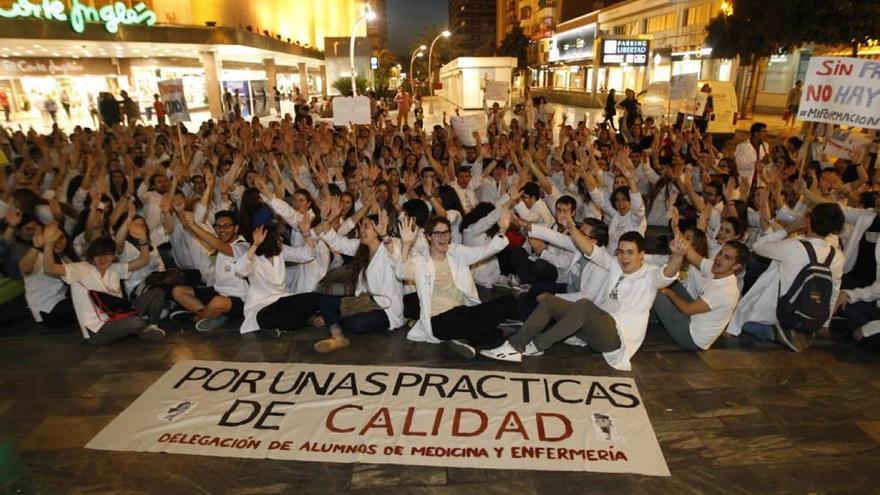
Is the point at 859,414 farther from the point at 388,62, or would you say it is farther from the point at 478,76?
the point at 388,62

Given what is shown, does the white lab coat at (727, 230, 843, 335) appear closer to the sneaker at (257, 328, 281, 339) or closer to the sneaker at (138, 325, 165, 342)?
the sneaker at (257, 328, 281, 339)

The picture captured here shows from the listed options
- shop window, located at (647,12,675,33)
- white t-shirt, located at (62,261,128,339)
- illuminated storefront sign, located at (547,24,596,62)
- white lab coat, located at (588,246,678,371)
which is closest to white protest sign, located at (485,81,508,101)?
white lab coat, located at (588,246,678,371)

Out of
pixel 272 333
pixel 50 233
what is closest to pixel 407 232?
pixel 272 333

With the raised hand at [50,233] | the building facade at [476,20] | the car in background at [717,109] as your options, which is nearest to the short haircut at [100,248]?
the raised hand at [50,233]

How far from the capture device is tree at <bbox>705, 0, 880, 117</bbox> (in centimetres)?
1463

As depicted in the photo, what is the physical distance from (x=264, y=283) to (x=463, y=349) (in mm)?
2238

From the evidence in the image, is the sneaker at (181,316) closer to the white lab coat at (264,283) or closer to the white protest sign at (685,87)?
the white lab coat at (264,283)

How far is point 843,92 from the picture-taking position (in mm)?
6090

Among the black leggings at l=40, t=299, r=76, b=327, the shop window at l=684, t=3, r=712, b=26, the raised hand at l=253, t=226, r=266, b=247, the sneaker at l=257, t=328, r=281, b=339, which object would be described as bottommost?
the sneaker at l=257, t=328, r=281, b=339

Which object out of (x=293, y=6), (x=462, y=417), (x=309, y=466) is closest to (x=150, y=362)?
(x=309, y=466)

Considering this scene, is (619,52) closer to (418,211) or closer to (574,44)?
(418,211)

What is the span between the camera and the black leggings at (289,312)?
5586mm

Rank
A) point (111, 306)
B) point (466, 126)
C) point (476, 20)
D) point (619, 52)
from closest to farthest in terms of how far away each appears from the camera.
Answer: point (111, 306)
point (466, 126)
point (619, 52)
point (476, 20)

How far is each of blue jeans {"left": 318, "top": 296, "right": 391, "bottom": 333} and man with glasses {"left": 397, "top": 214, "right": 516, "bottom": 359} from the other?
0.36 metres
